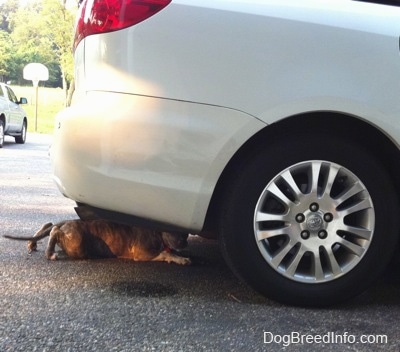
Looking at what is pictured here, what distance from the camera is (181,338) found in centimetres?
204

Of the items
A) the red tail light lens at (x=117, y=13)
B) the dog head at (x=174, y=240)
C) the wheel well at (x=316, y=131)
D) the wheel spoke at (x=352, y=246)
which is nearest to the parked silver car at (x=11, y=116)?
the dog head at (x=174, y=240)

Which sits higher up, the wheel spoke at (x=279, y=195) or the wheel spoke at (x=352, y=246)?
the wheel spoke at (x=279, y=195)

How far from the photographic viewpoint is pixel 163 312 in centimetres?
229

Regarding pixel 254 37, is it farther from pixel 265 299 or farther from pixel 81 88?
pixel 265 299

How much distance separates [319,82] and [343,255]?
855 mm

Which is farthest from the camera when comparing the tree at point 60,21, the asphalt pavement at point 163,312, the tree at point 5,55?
the tree at point 5,55

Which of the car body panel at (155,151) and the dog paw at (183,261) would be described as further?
the dog paw at (183,261)

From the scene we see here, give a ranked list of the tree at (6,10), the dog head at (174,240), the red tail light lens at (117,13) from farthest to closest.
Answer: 1. the tree at (6,10)
2. the dog head at (174,240)
3. the red tail light lens at (117,13)

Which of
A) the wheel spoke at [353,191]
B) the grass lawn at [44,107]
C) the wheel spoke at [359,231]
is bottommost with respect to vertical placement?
the grass lawn at [44,107]

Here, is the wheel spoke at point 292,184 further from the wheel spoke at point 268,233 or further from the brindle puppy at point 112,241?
the brindle puppy at point 112,241

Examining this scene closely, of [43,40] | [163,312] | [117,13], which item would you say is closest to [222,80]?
[117,13]

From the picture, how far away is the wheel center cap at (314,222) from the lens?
2.34 metres

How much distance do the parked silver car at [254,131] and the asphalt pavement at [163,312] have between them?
173mm

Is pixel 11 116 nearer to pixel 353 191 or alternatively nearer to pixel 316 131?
pixel 316 131
